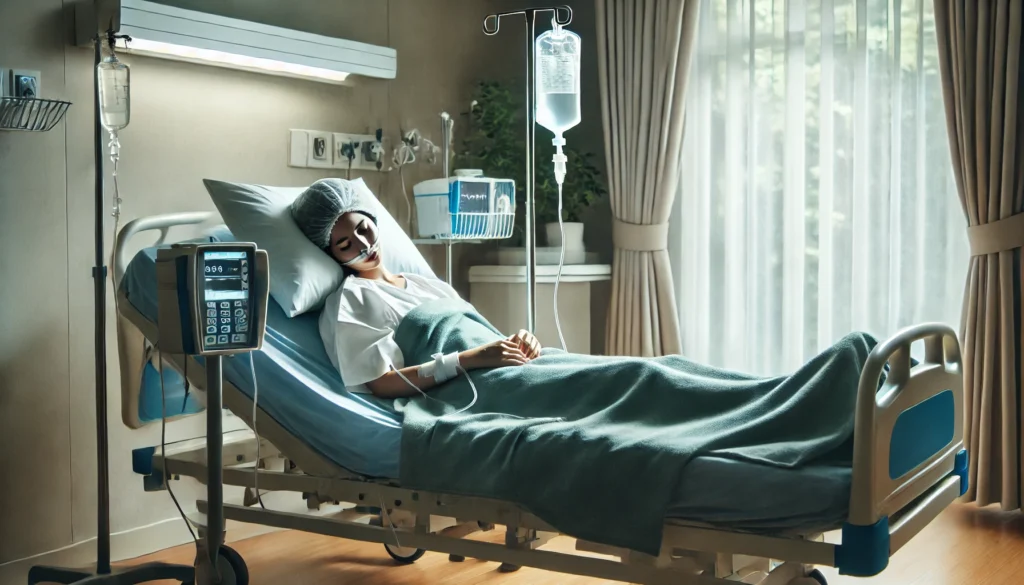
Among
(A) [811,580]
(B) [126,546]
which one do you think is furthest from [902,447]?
(B) [126,546]

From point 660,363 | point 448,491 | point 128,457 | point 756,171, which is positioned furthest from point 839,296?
point 128,457

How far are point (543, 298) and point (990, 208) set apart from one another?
152 centimetres

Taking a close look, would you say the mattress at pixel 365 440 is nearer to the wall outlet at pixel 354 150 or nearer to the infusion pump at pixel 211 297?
the infusion pump at pixel 211 297

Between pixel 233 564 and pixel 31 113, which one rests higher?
pixel 31 113

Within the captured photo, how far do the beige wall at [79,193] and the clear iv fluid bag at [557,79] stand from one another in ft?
2.61

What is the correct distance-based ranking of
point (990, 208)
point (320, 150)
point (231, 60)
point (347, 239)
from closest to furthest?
1. point (347, 239)
2. point (231, 60)
3. point (990, 208)
4. point (320, 150)

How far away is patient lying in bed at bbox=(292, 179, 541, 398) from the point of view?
2.38 m

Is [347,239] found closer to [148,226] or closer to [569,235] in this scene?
[148,226]

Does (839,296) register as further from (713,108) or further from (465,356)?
(465,356)

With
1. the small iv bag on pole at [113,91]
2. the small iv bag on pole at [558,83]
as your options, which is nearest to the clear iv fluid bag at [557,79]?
the small iv bag on pole at [558,83]

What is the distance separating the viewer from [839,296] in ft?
11.6

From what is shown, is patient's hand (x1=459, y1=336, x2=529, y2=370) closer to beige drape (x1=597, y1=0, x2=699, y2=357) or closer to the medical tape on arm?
the medical tape on arm

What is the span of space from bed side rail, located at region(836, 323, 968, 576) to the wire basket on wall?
199 centimetres

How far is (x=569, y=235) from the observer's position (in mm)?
3869
